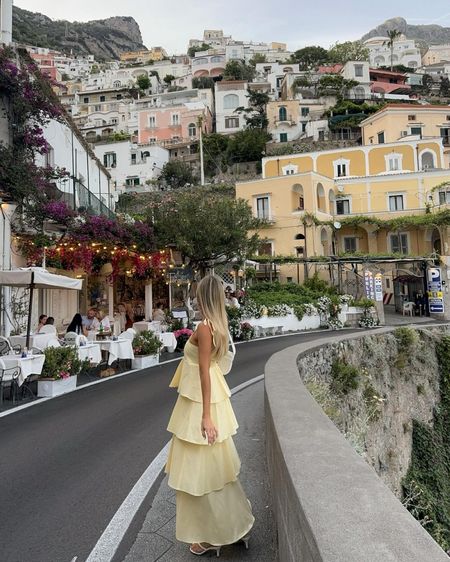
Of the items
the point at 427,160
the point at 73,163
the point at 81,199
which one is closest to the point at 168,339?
the point at 81,199

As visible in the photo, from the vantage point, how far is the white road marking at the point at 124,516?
3.23 meters

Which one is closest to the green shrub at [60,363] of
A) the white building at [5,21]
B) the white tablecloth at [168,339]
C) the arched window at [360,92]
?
the white tablecloth at [168,339]

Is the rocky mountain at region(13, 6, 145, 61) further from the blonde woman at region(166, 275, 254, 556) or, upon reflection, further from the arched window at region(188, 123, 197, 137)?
the blonde woman at region(166, 275, 254, 556)

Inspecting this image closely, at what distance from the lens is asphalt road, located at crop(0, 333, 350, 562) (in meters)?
3.49

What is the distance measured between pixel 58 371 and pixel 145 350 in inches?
150

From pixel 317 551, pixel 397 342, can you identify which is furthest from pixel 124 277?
pixel 317 551

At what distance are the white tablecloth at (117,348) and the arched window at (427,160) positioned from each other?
3951 centimetres

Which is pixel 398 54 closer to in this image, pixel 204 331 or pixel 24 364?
pixel 24 364

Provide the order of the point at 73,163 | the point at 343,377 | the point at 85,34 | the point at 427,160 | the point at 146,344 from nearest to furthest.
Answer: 1. the point at 343,377
2. the point at 146,344
3. the point at 73,163
4. the point at 427,160
5. the point at 85,34

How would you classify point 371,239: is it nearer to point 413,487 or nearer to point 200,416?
point 413,487

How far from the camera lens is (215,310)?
3.22 m

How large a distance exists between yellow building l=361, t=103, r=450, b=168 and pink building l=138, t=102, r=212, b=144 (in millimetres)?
28247

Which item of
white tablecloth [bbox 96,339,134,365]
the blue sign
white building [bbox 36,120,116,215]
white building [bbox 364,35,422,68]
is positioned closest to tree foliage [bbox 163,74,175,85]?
white building [bbox 364,35,422,68]

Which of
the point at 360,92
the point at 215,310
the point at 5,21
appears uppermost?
the point at 360,92
